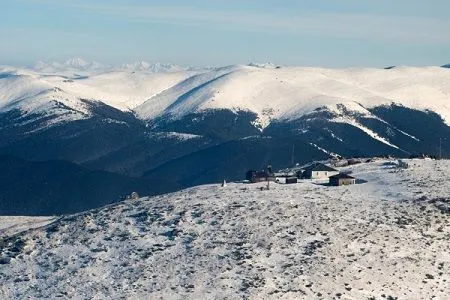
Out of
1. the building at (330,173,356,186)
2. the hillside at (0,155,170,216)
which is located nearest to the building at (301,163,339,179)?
the building at (330,173,356,186)

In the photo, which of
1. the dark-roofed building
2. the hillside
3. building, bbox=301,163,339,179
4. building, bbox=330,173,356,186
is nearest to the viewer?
building, bbox=330,173,356,186

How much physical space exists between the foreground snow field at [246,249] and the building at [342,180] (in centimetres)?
595

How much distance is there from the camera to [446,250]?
6812 centimetres

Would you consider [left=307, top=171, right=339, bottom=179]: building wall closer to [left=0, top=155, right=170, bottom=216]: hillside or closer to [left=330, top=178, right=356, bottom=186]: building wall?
[left=330, top=178, right=356, bottom=186]: building wall

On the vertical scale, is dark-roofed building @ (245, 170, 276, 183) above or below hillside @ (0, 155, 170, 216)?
above

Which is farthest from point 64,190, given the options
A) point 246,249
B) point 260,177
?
point 246,249

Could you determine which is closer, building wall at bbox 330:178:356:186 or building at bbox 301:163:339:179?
building wall at bbox 330:178:356:186

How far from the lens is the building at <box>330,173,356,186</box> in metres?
93.4

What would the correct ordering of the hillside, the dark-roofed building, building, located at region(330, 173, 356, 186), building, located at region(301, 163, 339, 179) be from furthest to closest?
the hillside, building, located at region(301, 163, 339, 179), the dark-roofed building, building, located at region(330, 173, 356, 186)

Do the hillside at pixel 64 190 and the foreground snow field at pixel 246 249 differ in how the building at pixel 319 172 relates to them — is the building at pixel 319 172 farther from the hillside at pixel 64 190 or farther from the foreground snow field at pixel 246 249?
the hillside at pixel 64 190

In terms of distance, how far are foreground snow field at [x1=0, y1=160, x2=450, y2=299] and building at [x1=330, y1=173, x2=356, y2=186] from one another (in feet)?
19.5

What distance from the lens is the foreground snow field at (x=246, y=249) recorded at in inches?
2445

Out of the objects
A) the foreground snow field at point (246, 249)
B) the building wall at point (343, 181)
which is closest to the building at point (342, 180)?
the building wall at point (343, 181)

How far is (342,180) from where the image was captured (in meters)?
93.4
